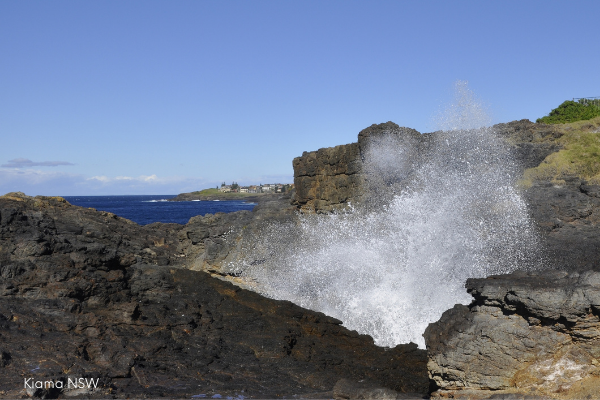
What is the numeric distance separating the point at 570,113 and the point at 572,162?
1079 cm

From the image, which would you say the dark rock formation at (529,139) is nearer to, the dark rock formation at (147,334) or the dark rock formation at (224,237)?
the dark rock formation at (147,334)

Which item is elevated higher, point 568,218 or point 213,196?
point 213,196

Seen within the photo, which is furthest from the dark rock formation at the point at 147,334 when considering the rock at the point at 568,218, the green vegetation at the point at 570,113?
the green vegetation at the point at 570,113

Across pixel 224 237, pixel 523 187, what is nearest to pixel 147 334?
pixel 224 237

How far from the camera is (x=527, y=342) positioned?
770cm

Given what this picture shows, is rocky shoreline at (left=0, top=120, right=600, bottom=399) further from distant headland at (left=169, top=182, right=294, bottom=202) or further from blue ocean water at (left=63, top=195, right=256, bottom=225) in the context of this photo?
distant headland at (left=169, top=182, right=294, bottom=202)

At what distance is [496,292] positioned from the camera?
8117 mm

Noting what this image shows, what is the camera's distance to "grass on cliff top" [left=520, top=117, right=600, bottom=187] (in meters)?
13.9

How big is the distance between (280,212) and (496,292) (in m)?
11.0

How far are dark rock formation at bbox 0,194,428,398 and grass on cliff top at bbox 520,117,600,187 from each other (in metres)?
6.21

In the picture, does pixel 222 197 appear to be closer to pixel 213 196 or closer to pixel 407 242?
pixel 213 196

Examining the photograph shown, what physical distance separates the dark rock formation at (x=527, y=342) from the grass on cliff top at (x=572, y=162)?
6.70 meters

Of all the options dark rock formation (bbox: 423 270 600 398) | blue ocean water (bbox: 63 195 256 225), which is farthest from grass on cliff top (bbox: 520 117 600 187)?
blue ocean water (bbox: 63 195 256 225)

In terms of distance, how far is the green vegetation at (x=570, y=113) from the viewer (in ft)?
71.2
